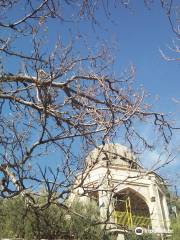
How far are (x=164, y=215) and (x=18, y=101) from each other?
20725 millimetres

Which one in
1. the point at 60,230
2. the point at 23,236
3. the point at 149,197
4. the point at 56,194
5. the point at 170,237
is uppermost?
the point at 149,197

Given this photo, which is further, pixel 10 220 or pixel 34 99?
pixel 10 220

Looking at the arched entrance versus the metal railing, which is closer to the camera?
the metal railing

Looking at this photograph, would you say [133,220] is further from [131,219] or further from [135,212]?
[135,212]

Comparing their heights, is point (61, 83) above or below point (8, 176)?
above

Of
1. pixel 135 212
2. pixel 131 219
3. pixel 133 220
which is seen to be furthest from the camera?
pixel 135 212

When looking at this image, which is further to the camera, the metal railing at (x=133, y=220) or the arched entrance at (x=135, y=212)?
the arched entrance at (x=135, y=212)

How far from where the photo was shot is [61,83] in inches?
268

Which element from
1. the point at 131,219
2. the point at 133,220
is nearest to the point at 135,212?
the point at 133,220

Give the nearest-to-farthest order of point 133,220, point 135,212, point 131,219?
point 131,219, point 133,220, point 135,212

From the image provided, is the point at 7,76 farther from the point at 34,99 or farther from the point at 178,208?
the point at 178,208

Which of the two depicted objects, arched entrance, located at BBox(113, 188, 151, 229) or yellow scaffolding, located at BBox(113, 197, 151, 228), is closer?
yellow scaffolding, located at BBox(113, 197, 151, 228)

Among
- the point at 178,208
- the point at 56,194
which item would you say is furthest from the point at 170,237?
the point at 56,194

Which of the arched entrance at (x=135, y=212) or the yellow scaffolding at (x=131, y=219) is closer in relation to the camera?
the yellow scaffolding at (x=131, y=219)
